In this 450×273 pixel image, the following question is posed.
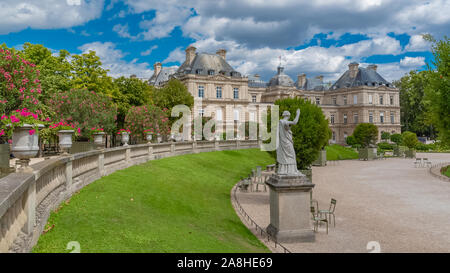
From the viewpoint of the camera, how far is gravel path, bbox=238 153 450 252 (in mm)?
10406

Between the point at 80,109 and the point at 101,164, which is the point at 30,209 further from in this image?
the point at 80,109

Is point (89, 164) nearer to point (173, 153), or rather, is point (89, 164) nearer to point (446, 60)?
point (173, 153)

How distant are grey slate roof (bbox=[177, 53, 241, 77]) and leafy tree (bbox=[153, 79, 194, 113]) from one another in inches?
711

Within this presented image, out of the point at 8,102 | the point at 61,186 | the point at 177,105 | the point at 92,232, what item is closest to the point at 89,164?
the point at 61,186

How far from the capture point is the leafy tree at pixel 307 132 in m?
19.0

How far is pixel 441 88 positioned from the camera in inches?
685

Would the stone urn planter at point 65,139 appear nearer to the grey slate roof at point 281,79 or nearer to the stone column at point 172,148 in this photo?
the stone column at point 172,148

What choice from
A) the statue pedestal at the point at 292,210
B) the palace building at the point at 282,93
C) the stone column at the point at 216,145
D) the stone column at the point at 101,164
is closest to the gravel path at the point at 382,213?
the statue pedestal at the point at 292,210

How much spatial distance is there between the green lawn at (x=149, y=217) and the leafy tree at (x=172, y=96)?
90.2 feet

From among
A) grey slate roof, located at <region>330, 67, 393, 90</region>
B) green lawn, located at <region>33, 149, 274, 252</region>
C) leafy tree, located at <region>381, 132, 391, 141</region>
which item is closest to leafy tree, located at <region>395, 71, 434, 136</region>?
grey slate roof, located at <region>330, 67, 393, 90</region>

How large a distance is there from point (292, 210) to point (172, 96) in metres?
37.3

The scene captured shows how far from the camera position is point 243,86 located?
224 feet

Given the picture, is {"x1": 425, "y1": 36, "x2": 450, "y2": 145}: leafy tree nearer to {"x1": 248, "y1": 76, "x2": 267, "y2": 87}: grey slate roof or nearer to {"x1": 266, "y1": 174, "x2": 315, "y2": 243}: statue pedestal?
{"x1": 266, "y1": 174, "x2": 315, "y2": 243}: statue pedestal

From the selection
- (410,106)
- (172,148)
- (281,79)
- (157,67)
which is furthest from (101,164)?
(410,106)
